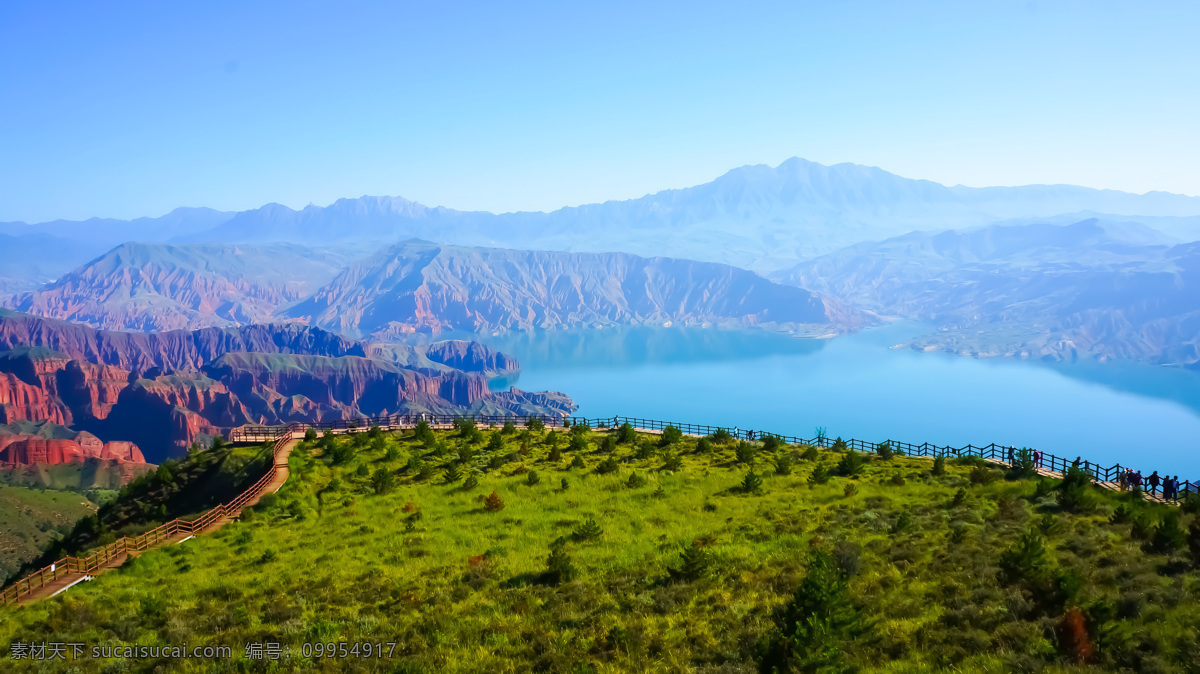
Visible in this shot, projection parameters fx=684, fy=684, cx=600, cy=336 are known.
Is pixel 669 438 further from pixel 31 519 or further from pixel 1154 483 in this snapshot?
pixel 31 519

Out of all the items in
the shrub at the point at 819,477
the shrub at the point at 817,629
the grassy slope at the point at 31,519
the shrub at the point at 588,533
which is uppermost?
the shrub at the point at 817,629

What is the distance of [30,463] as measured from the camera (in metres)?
152

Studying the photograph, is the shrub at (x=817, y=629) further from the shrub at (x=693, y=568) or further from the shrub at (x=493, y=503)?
the shrub at (x=493, y=503)

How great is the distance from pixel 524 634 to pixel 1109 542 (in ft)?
56.5

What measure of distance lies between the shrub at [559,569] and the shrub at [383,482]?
56.0 ft

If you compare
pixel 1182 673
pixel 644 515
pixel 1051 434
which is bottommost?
pixel 1051 434

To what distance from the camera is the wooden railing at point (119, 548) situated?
2370 centimetres

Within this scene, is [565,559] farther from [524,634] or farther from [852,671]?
[852,671]

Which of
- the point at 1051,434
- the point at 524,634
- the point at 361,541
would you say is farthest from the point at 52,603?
the point at 1051,434

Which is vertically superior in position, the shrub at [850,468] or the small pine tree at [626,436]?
the shrub at [850,468]

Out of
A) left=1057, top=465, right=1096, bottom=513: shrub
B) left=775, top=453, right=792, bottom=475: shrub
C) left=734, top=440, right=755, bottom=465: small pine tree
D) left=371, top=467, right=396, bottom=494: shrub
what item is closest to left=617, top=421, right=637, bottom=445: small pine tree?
left=734, top=440, right=755, bottom=465: small pine tree

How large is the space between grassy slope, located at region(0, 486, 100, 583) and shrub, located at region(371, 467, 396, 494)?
71774 mm

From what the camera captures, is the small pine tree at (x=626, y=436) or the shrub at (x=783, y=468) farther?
the small pine tree at (x=626, y=436)

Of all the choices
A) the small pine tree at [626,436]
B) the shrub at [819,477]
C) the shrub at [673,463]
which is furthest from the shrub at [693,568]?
the small pine tree at [626,436]
